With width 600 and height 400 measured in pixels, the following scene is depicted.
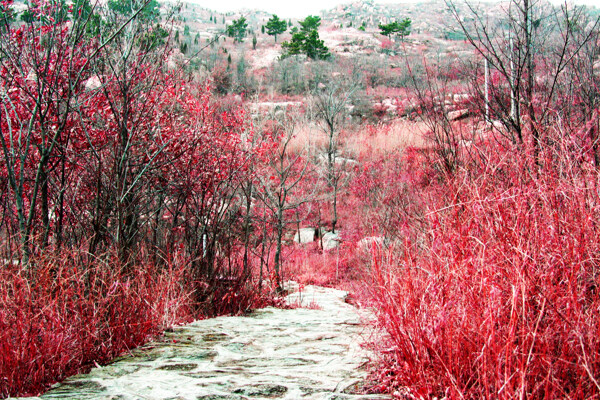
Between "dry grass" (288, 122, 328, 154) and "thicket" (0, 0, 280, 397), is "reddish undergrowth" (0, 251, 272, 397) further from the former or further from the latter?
"dry grass" (288, 122, 328, 154)

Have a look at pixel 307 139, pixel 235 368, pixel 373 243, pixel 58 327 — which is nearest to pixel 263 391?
pixel 235 368

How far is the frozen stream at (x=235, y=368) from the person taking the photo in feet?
7.35

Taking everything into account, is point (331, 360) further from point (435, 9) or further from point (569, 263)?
point (435, 9)

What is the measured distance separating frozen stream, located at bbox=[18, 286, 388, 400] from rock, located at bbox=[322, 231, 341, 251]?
11881 millimetres

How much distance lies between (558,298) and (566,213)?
701mm

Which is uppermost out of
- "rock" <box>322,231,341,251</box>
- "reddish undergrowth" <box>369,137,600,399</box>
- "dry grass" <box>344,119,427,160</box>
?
"dry grass" <box>344,119,427,160</box>

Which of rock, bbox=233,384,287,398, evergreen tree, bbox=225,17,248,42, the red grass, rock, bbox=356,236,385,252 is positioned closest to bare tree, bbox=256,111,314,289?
rock, bbox=356,236,385,252

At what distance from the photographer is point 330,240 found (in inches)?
644

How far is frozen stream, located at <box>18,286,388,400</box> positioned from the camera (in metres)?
2.24

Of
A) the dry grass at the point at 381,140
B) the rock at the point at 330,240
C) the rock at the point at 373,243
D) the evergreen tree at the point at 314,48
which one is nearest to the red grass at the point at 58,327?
the rock at the point at 373,243

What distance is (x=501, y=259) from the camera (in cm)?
215

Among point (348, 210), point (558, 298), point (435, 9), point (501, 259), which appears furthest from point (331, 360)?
point (435, 9)

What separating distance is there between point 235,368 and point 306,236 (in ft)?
47.6

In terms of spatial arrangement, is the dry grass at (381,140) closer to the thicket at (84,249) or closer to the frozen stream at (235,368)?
the thicket at (84,249)
